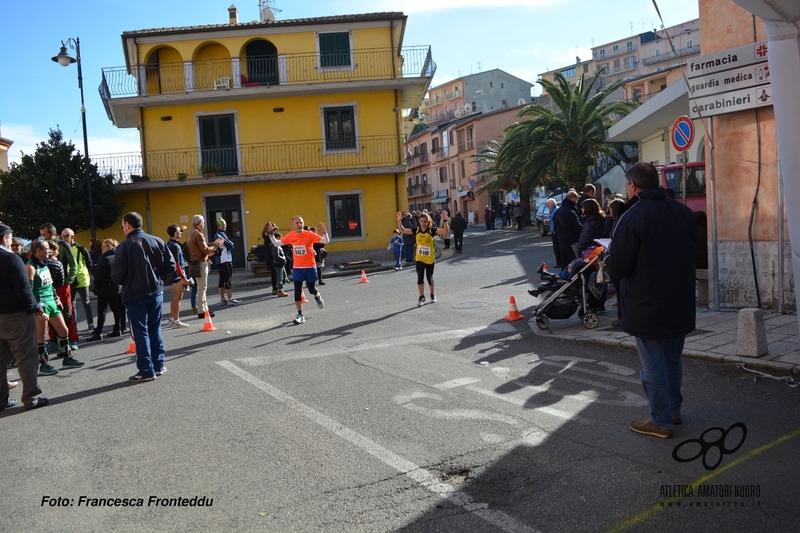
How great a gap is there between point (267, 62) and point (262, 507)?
26.7 metres

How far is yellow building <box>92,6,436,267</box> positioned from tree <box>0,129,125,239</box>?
10.1 feet

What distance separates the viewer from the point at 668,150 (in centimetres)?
2502

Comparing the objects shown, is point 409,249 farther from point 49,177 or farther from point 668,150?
point 49,177

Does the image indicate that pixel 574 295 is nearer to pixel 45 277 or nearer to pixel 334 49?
pixel 45 277

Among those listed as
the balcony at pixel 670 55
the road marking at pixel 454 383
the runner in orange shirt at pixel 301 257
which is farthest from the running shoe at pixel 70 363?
the balcony at pixel 670 55

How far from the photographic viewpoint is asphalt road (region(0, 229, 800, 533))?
3.96m

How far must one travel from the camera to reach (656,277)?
4789 millimetres

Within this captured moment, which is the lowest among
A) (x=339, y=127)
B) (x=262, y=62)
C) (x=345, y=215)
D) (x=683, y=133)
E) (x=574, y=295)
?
(x=574, y=295)

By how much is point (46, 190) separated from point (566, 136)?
2203 centimetres

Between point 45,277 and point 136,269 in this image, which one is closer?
point 136,269

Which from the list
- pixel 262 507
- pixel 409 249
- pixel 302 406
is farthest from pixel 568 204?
pixel 409 249

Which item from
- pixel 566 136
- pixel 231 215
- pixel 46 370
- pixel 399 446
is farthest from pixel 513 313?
pixel 566 136

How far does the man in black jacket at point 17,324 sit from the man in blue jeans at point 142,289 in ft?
3.43

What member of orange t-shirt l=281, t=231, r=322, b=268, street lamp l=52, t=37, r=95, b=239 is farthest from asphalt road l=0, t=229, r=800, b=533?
street lamp l=52, t=37, r=95, b=239
